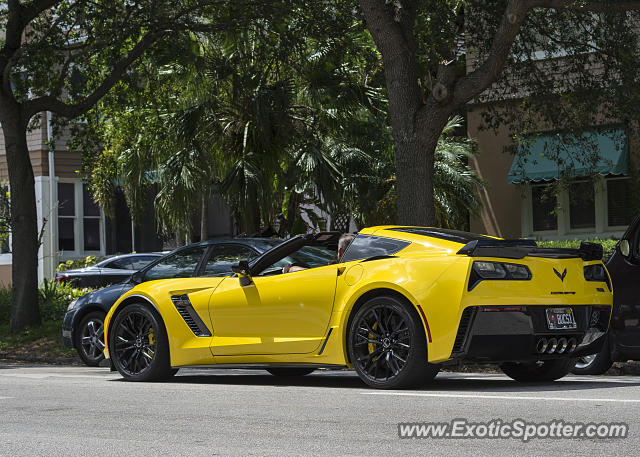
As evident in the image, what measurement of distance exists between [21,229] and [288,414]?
485 inches

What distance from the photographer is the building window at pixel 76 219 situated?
3366 cm

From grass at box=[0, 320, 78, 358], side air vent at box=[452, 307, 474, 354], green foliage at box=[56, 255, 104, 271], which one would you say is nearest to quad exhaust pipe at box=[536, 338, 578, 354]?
side air vent at box=[452, 307, 474, 354]

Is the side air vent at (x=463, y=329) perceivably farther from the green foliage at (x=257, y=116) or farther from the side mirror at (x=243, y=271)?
the green foliage at (x=257, y=116)

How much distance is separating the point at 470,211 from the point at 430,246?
1525 cm

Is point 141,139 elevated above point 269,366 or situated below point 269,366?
above

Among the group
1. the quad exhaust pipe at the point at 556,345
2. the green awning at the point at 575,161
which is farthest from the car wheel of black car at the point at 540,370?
the green awning at the point at 575,161

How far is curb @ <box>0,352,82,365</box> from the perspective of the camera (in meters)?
16.1

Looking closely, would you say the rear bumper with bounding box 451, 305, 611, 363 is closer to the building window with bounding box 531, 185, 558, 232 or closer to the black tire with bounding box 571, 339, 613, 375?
the black tire with bounding box 571, 339, 613, 375

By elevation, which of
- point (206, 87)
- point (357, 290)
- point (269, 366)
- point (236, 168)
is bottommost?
point (269, 366)

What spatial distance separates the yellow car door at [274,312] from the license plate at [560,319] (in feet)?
6.01

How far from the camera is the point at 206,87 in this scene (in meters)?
20.8

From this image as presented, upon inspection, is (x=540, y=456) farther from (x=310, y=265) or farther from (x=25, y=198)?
(x=25, y=198)

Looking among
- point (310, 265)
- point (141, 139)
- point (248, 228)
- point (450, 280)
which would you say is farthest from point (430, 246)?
point (141, 139)

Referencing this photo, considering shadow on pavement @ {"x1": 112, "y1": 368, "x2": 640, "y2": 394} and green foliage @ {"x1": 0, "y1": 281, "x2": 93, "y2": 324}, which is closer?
shadow on pavement @ {"x1": 112, "y1": 368, "x2": 640, "y2": 394}
